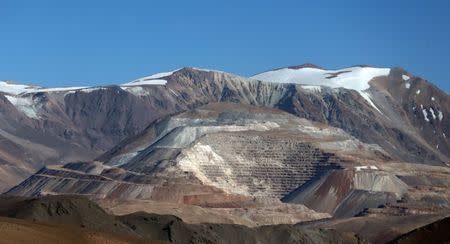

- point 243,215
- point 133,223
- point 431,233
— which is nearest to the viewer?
point 431,233

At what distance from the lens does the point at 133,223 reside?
10038cm

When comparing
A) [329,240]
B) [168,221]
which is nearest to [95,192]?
[329,240]

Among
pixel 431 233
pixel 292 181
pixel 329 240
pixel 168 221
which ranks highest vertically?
pixel 431 233

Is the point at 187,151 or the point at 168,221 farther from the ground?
the point at 168,221

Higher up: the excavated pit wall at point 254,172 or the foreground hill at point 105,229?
the foreground hill at point 105,229

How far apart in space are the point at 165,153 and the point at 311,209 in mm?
32122

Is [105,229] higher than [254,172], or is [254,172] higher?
[105,229]

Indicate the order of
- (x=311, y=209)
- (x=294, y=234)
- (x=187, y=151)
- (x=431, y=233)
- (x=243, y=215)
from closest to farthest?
(x=431, y=233) → (x=294, y=234) → (x=243, y=215) → (x=311, y=209) → (x=187, y=151)

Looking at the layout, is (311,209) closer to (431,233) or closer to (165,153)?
(165,153)

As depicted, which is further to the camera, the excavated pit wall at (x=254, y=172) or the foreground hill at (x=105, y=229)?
the excavated pit wall at (x=254, y=172)

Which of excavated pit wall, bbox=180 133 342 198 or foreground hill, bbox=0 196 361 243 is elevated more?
foreground hill, bbox=0 196 361 243

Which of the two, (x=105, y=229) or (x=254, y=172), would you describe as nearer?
(x=105, y=229)

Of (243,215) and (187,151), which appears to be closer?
(243,215)

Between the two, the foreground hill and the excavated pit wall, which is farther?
the excavated pit wall
